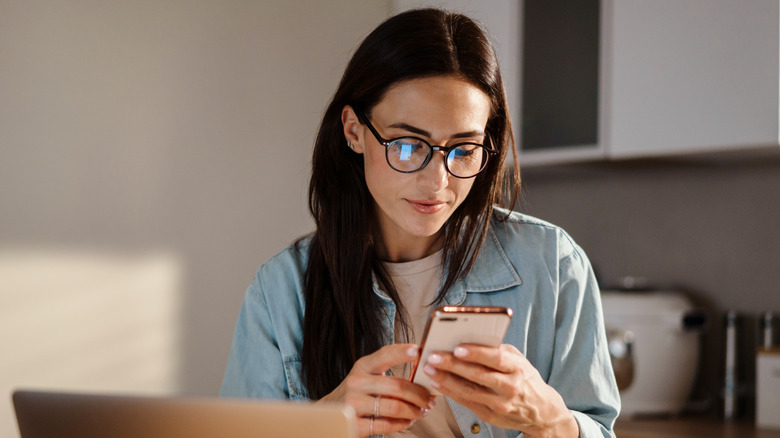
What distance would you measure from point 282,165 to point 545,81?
86 cm

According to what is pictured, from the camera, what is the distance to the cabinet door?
1820 millimetres

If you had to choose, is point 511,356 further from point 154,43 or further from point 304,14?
point 304,14

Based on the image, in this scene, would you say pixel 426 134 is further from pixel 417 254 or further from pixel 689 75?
pixel 689 75

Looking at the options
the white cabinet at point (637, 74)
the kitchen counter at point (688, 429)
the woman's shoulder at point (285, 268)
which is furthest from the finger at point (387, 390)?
the white cabinet at point (637, 74)

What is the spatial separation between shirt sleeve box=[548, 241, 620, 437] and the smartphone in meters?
0.34

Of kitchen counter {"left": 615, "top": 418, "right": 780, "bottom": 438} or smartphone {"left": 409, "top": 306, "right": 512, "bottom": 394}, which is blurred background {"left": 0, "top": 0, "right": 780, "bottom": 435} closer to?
kitchen counter {"left": 615, "top": 418, "right": 780, "bottom": 438}

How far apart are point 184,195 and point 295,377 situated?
118 cm

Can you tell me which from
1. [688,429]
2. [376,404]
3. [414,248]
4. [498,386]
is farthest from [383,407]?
[688,429]

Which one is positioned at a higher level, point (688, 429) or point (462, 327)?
point (462, 327)

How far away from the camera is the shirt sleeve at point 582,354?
1.16 meters

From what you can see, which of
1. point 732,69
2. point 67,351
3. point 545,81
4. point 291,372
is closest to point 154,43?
point 67,351

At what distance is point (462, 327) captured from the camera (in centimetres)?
83

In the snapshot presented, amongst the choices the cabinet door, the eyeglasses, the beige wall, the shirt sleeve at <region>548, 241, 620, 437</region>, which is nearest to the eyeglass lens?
the eyeglasses

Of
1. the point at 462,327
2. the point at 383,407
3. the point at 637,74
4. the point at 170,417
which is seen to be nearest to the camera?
the point at 170,417
